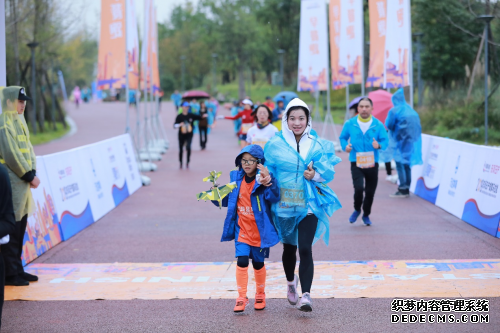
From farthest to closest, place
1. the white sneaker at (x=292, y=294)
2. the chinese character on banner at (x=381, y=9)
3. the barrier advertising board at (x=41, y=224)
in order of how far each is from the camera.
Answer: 1. the chinese character on banner at (x=381, y=9)
2. the barrier advertising board at (x=41, y=224)
3. the white sneaker at (x=292, y=294)

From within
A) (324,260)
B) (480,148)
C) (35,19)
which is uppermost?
(35,19)

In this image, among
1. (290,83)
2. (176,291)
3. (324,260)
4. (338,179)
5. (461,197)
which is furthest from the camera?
(290,83)

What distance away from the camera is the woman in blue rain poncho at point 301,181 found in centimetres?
553

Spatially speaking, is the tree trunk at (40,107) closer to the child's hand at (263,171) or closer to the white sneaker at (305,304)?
the child's hand at (263,171)

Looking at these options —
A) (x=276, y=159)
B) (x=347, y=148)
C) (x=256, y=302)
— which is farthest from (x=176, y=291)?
(x=347, y=148)

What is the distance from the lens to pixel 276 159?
219 inches

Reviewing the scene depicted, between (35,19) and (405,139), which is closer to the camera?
(405,139)

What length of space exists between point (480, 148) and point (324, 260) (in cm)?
356

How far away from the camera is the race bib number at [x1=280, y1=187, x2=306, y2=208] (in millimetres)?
5531

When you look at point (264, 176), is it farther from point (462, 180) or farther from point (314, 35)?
point (314, 35)

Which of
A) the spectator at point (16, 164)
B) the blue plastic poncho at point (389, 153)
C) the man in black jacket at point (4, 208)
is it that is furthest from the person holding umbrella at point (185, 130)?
the man in black jacket at point (4, 208)

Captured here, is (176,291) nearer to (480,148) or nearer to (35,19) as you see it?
(480,148)

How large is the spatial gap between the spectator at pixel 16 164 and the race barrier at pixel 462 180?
590 centimetres

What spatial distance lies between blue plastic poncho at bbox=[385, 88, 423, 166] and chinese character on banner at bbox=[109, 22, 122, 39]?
639 centimetres
